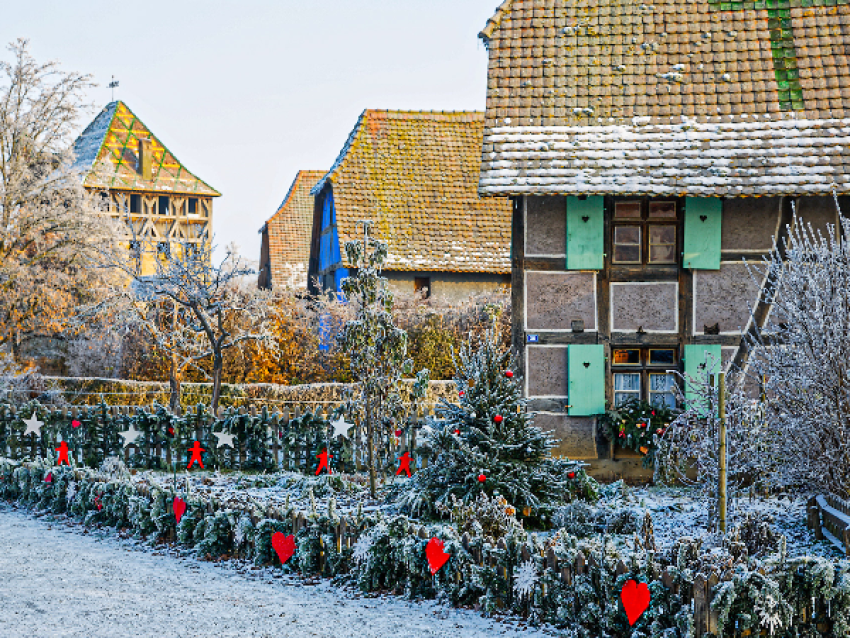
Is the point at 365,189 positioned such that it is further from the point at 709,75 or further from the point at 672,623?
the point at 672,623

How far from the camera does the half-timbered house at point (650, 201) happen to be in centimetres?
1273

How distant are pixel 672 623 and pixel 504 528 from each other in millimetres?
2156

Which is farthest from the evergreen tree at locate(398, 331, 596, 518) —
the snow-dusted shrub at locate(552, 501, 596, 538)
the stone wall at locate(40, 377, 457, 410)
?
the stone wall at locate(40, 377, 457, 410)

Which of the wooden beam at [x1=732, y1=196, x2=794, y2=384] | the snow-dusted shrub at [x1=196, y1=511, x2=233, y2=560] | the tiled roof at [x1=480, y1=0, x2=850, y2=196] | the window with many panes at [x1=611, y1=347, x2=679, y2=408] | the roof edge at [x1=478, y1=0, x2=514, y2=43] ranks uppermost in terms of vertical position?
the roof edge at [x1=478, y1=0, x2=514, y2=43]

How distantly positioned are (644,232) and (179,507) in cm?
740

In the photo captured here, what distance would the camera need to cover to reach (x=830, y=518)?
8.77 metres

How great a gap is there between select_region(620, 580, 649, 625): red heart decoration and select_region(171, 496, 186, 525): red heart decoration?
4992mm

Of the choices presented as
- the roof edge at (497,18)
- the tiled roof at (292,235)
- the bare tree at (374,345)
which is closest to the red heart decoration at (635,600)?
the bare tree at (374,345)

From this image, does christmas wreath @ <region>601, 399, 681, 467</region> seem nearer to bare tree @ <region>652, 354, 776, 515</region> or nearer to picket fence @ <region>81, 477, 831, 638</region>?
bare tree @ <region>652, 354, 776, 515</region>

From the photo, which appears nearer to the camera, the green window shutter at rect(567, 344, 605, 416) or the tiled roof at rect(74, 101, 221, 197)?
the green window shutter at rect(567, 344, 605, 416)

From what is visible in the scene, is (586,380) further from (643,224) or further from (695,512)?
(695,512)

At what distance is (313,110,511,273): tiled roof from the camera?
22453 mm

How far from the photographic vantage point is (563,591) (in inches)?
266

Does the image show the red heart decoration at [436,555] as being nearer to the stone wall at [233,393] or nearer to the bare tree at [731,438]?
the bare tree at [731,438]
